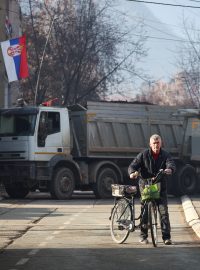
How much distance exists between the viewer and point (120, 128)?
85.7 ft

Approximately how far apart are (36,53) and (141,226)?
103 ft

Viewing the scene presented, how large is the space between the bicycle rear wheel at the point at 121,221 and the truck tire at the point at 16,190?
1300 cm

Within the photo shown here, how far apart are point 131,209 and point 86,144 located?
12686 mm

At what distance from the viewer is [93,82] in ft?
146

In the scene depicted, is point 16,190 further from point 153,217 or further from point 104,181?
point 153,217

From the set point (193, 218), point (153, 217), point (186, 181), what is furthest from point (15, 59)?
point (153, 217)

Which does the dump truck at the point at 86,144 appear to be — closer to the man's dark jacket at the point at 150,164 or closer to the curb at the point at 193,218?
the curb at the point at 193,218

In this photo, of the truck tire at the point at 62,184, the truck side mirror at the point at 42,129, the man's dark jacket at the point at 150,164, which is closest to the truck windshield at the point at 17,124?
the truck side mirror at the point at 42,129

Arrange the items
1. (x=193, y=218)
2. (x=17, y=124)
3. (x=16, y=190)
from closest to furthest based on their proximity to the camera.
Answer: (x=193, y=218)
(x=17, y=124)
(x=16, y=190)

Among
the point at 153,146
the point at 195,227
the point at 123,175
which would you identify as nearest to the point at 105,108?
the point at 123,175

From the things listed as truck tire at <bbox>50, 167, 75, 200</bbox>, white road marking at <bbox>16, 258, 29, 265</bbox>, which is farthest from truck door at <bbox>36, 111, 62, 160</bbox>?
white road marking at <bbox>16, 258, 29, 265</bbox>

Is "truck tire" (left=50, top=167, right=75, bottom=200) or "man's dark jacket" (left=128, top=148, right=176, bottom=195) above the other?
"man's dark jacket" (left=128, top=148, right=176, bottom=195)

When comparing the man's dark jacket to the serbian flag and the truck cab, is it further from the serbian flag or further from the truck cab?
the serbian flag

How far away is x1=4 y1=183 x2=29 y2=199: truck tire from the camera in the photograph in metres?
25.2
